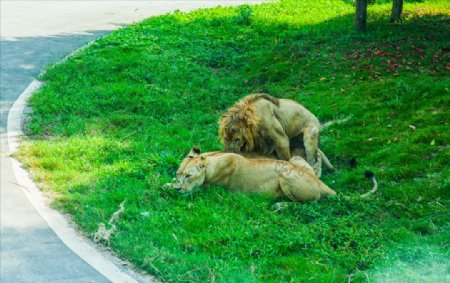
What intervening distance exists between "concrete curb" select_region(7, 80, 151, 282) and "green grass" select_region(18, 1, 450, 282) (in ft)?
0.51

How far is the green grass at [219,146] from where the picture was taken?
7.11 metres

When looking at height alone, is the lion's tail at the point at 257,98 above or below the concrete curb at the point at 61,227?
above

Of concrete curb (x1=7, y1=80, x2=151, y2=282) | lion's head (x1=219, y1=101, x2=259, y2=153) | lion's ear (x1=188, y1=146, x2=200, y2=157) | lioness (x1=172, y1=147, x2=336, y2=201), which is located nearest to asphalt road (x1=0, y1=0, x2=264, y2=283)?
concrete curb (x1=7, y1=80, x2=151, y2=282)

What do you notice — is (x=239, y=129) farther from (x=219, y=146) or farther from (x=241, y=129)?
(x=219, y=146)

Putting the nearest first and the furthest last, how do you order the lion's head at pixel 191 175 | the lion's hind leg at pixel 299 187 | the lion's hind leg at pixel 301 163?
the lion's hind leg at pixel 299 187 → the lion's head at pixel 191 175 → the lion's hind leg at pixel 301 163

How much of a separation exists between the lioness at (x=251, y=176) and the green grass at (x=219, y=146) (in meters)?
0.16

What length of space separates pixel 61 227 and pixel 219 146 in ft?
9.74

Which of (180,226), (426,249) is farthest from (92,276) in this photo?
(426,249)

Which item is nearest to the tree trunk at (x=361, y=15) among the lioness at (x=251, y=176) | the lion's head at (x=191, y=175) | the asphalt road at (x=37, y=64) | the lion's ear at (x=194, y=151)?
Answer: the asphalt road at (x=37, y=64)

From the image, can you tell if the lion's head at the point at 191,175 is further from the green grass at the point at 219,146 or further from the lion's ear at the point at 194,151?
the lion's ear at the point at 194,151

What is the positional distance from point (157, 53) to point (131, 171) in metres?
6.97

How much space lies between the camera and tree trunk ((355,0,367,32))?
15.6 meters

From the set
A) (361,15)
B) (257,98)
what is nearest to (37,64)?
(361,15)

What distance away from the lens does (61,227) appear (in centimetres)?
796
